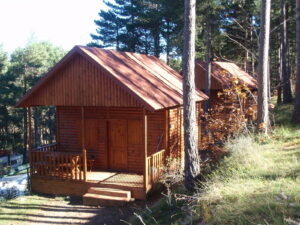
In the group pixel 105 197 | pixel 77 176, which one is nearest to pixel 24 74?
pixel 77 176

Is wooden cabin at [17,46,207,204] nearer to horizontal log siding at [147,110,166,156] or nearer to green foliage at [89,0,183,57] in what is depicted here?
horizontal log siding at [147,110,166,156]

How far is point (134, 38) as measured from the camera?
2889 cm

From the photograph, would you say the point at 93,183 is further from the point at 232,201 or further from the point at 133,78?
the point at 232,201

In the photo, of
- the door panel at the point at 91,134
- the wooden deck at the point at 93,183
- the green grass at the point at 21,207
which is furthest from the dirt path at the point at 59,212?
the door panel at the point at 91,134

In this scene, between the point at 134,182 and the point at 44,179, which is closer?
the point at 134,182

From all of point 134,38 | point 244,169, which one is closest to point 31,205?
point 244,169

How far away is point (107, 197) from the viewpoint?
10.1 metres

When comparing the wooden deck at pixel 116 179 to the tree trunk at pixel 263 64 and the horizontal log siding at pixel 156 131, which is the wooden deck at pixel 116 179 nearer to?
the horizontal log siding at pixel 156 131

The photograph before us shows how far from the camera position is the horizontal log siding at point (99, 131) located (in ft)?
39.2

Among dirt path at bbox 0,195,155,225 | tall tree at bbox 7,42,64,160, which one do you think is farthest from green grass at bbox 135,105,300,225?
tall tree at bbox 7,42,64,160

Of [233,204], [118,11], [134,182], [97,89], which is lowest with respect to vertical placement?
[134,182]

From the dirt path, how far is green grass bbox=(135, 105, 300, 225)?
127cm

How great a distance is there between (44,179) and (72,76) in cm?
414

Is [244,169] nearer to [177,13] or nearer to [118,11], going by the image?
[177,13]
